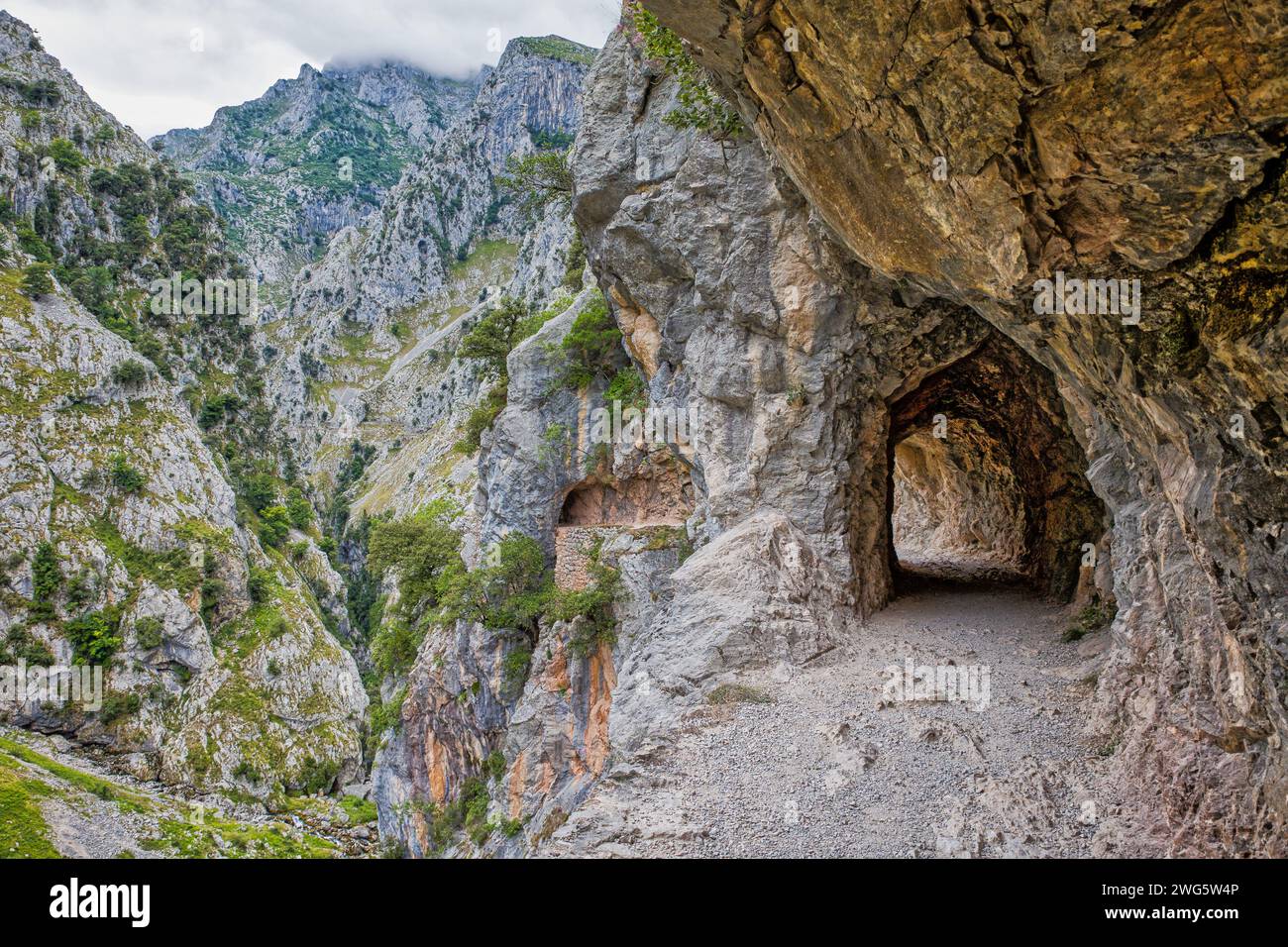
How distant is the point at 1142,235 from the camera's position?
21.9ft

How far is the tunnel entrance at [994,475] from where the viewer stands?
17.8 m

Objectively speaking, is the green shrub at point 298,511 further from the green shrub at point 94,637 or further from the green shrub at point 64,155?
the green shrub at point 64,155

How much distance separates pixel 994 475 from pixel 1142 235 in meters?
22.2

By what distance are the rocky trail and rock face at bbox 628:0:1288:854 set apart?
97 centimetres

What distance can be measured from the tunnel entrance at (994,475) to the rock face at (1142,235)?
840 cm

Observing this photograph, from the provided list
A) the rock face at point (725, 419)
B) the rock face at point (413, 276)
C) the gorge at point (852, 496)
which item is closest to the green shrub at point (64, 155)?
the gorge at point (852, 496)

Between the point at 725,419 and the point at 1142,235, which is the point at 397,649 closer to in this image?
the point at 725,419

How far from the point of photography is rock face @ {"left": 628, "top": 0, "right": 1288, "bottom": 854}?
576 cm

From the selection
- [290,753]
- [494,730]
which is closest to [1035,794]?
[494,730]

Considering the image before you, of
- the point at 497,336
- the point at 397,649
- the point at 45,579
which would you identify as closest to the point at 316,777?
the point at 45,579

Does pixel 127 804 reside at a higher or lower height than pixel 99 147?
lower

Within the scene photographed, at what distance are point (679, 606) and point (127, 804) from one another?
1610 inches
